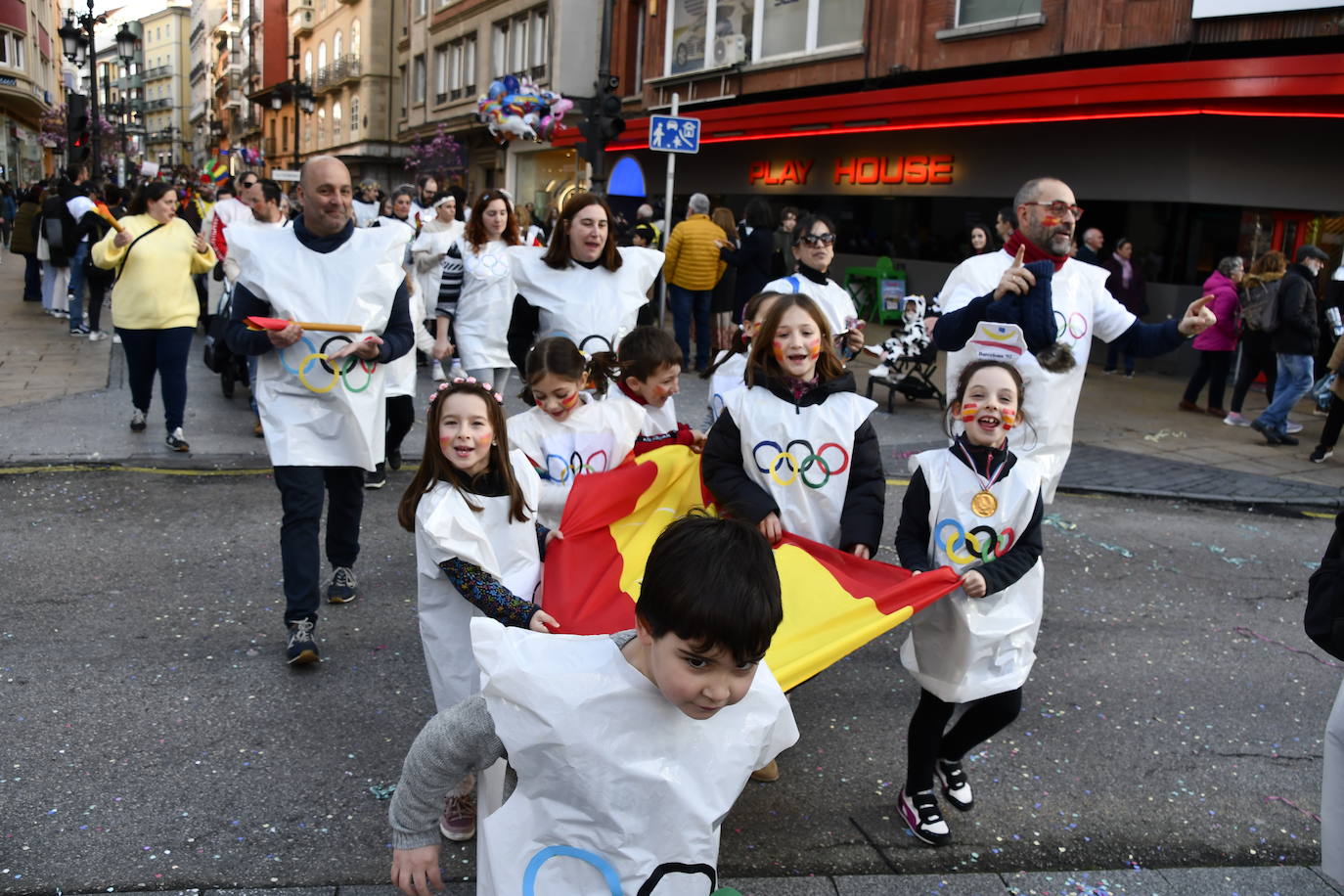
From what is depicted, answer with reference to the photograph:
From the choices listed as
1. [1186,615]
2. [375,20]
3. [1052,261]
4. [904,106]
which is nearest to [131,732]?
[1052,261]

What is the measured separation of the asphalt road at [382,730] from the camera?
11.1 feet

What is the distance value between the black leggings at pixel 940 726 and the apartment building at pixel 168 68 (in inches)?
5488

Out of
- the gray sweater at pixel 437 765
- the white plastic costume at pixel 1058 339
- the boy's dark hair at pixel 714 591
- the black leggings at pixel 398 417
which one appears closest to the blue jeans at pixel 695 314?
the black leggings at pixel 398 417

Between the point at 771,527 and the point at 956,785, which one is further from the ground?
the point at 771,527

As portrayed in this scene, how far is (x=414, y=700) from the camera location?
A: 438cm

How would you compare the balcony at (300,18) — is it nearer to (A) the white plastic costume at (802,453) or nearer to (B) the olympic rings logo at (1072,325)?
(B) the olympic rings logo at (1072,325)

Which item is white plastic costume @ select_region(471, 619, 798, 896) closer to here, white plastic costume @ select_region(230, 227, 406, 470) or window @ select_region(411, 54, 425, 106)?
white plastic costume @ select_region(230, 227, 406, 470)

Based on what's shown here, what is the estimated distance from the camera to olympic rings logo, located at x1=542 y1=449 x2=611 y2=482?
4492mm

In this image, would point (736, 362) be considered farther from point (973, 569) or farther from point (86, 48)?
point (86, 48)

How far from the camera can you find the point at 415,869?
2.15 m

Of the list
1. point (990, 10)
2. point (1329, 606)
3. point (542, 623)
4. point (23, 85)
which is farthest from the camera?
point (23, 85)

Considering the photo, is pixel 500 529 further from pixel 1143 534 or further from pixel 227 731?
pixel 1143 534

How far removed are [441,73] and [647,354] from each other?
135ft

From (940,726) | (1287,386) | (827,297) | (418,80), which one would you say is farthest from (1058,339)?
(418,80)
